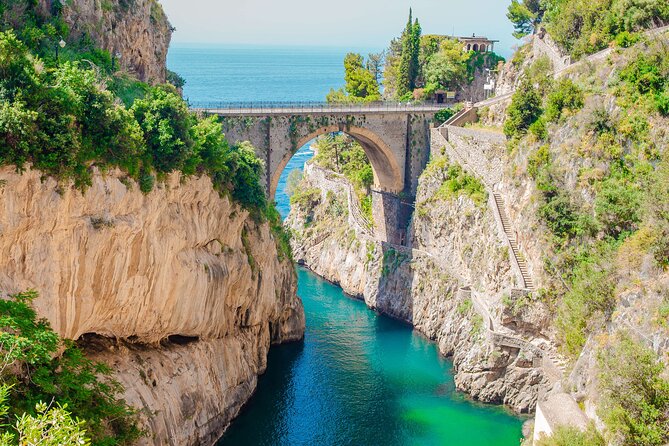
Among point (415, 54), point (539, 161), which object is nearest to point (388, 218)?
point (415, 54)

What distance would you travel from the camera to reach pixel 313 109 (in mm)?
54969

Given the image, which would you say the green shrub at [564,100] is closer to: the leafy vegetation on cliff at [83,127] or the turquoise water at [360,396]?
the turquoise water at [360,396]

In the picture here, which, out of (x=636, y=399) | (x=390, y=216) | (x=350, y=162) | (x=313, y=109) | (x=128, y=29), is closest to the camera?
(x=636, y=399)

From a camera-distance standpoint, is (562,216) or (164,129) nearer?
(164,129)

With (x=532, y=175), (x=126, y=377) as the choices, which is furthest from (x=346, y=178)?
(x=126, y=377)

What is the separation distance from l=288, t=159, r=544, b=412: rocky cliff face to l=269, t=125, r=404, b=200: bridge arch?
3441mm

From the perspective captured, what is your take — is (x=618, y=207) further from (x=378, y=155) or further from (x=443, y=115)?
(x=378, y=155)

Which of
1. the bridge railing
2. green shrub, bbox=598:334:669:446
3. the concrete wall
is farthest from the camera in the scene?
the concrete wall

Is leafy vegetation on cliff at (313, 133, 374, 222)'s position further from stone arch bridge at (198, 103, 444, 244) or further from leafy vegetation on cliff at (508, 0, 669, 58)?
leafy vegetation on cliff at (508, 0, 669, 58)

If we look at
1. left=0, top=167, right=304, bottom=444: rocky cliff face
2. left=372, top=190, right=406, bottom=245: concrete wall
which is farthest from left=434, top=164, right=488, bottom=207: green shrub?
left=0, top=167, right=304, bottom=444: rocky cliff face

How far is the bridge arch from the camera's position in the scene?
182 feet

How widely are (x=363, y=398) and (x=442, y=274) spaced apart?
1154 cm

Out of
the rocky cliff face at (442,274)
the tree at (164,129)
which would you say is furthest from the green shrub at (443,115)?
the tree at (164,129)

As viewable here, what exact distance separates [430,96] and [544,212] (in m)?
28.2
